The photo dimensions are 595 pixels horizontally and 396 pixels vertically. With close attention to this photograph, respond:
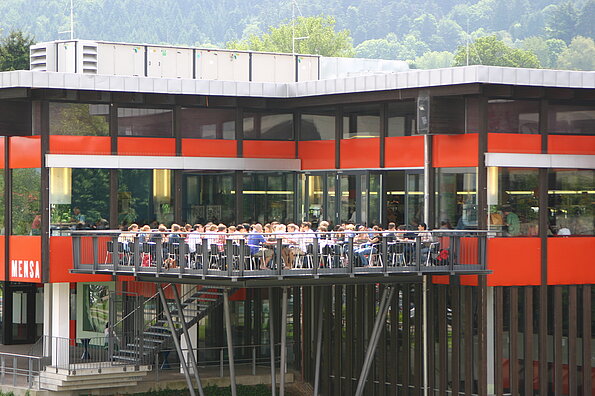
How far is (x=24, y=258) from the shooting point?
34.3 m

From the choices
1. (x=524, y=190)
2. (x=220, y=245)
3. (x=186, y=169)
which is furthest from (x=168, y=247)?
(x=524, y=190)

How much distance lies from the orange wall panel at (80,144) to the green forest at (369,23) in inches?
4383

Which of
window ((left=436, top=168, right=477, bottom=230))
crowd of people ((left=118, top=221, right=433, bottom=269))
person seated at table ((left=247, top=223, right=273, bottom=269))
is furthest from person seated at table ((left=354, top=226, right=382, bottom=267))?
window ((left=436, top=168, right=477, bottom=230))

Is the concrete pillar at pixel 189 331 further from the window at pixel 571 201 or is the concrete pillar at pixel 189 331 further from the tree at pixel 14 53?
the tree at pixel 14 53

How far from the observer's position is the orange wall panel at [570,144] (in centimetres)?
3136

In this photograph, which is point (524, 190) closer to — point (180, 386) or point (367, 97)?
point (367, 97)

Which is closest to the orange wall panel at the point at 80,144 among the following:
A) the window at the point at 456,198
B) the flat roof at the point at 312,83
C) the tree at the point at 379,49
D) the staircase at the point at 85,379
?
the flat roof at the point at 312,83

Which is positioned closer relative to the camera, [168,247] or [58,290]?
[168,247]

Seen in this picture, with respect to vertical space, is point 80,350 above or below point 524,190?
below

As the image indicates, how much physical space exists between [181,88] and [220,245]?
7.39 metres

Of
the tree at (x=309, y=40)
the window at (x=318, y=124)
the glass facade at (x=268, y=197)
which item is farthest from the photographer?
the tree at (x=309, y=40)

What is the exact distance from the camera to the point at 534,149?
31.2 metres

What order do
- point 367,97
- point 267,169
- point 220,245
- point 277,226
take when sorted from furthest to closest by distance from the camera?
point 267,169, point 367,97, point 277,226, point 220,245

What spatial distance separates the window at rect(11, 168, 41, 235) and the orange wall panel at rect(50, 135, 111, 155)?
91cm
